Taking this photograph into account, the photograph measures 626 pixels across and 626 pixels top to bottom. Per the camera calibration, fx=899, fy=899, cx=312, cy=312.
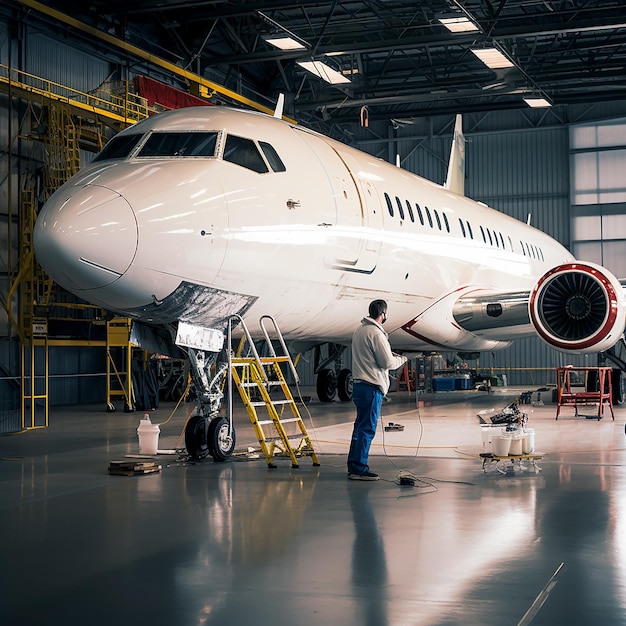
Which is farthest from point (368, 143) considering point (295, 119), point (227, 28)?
point (227, 28)

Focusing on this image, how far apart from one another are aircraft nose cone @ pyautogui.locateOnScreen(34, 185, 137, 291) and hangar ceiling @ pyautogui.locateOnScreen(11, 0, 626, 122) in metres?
15.6

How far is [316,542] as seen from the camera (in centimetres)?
608

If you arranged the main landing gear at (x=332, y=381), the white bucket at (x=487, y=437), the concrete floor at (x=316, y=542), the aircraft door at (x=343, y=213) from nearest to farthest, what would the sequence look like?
the concrete floor at (x=316, y=542)
the white bucket at (x=487, y=437)
the aircraft door at (x=343, y=213)
the main landing gear at (x=332, y=381)

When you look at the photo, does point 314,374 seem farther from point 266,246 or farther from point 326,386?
point 266,246

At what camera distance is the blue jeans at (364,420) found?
9000 mm

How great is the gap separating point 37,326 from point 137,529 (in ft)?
38.4

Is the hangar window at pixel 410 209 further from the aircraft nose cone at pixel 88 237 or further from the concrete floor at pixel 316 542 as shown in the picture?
the aircraft nose cone at pixel 88 237

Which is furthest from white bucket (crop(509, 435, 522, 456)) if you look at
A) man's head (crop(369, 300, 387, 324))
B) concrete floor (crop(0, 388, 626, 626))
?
man's head (crop(369, 300, 387, 324))

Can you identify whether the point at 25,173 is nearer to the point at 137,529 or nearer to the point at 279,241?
the point at 279,241

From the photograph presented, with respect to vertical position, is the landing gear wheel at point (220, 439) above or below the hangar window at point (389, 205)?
below

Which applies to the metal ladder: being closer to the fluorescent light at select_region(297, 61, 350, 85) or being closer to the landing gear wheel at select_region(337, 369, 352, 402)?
the landing gear wheel at select_region(337, 369, 352, 402)

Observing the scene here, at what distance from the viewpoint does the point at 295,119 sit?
3447 centimetres

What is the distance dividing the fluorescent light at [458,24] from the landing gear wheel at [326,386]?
932cm

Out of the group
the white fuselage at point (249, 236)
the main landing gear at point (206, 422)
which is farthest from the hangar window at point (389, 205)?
the main landing gear at point (206, 422)
